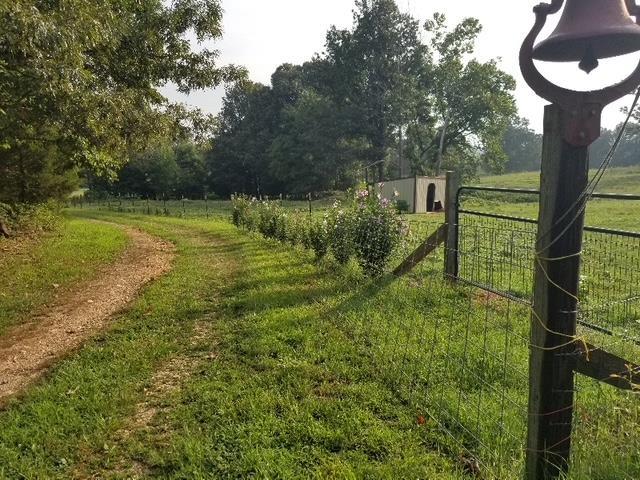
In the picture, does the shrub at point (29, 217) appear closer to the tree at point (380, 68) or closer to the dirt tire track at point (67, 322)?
the dirt tire track at point (67, 322)

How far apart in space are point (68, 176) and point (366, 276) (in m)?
13.6

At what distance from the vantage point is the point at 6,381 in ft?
12.9

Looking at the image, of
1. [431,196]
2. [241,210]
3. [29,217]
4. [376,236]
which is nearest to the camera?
[376,236]

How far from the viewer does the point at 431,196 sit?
86.0 feet

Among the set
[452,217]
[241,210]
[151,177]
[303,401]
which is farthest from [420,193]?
[151,177]

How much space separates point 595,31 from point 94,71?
8972mm

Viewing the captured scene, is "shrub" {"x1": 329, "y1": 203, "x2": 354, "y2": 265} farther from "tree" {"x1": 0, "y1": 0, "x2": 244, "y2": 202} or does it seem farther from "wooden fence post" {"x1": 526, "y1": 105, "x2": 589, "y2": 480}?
"wooden fence post" {"x1": 526, "y1": 105, "x2": 589, "y2": 480}

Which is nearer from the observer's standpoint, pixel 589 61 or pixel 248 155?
pixel 589 61

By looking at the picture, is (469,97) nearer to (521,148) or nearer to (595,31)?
(595,31)

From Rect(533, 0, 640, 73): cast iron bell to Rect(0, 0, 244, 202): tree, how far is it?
14.5 ft

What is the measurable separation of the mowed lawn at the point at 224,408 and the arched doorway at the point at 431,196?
21.4 meters

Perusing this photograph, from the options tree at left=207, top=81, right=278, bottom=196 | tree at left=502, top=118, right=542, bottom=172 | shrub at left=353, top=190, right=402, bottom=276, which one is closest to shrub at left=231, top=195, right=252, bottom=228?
shrub at left=353, top=190, right=402, bottom=276

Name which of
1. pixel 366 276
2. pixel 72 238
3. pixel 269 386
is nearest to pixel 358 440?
pixel 269 386

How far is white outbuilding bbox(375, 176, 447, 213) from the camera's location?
2498 cm
